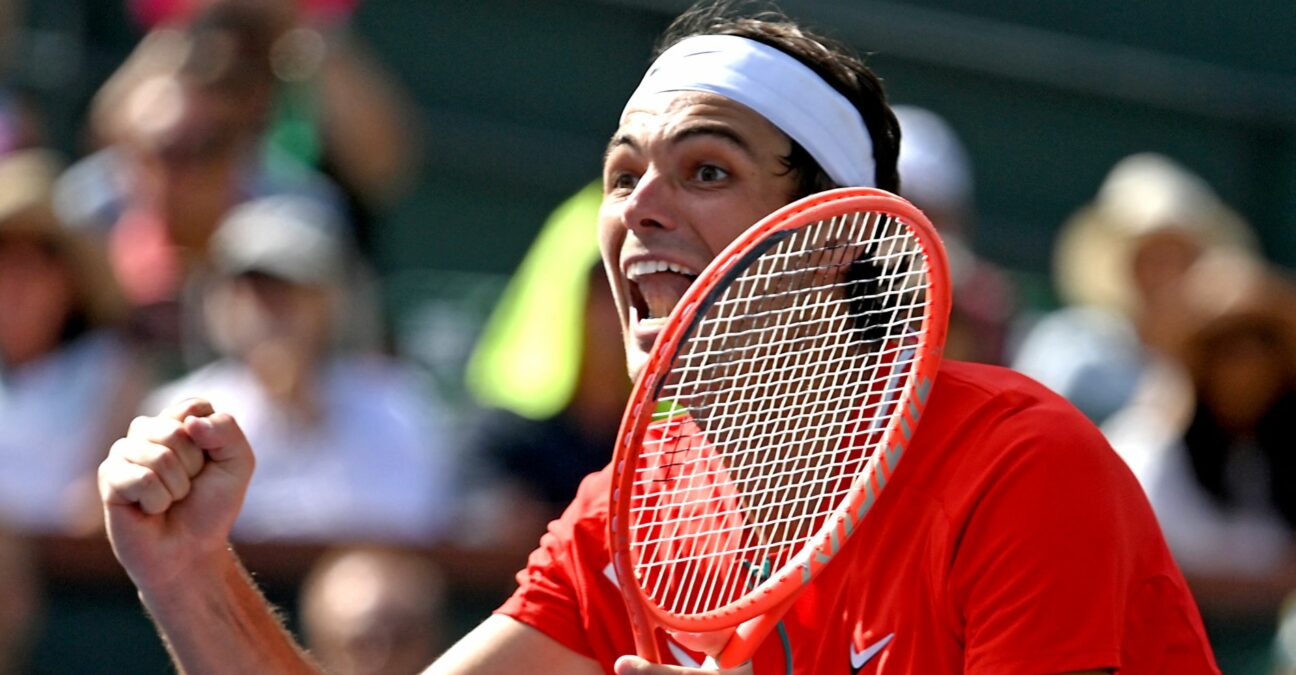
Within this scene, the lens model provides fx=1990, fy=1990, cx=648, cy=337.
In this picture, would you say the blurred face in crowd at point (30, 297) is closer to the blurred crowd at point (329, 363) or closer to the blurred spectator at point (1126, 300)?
the blurred crowd at point (329, 363)

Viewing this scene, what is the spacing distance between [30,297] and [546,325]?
58.3 inches

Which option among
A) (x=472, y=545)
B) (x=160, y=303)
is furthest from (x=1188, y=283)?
(x=160, y=303)

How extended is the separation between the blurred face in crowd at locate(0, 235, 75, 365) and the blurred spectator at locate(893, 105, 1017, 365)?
2372 mm

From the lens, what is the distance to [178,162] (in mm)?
5484

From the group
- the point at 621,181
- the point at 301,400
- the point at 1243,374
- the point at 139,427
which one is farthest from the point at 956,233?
the point at 139,427

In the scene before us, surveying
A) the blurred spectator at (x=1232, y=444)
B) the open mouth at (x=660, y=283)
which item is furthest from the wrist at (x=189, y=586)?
the blurred spectator at (x=1232, y=444)

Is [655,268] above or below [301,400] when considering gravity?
above

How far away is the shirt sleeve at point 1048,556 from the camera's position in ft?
7.80

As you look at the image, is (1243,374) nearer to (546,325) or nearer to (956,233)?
(956,233)

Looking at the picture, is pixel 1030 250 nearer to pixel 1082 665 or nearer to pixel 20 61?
pixel 20 61

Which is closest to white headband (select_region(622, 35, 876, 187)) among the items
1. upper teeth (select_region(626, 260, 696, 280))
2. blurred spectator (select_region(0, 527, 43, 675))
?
upper teeth (select_region(626, 260, 696, 280))

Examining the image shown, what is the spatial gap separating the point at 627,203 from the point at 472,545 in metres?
2.69

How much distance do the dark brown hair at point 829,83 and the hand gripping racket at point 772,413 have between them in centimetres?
9

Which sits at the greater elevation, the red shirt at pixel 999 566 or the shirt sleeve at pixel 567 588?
the red shirt at pixel 999 566
